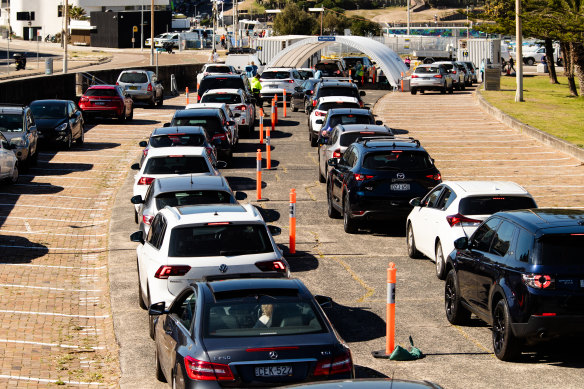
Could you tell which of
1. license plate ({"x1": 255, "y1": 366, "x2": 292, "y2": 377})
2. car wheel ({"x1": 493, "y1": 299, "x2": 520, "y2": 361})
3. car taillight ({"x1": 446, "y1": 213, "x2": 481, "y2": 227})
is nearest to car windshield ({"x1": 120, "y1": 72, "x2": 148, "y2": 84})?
car taillight ({"x1": 446, "y1": 213, "x2": 481, "y2": 227})

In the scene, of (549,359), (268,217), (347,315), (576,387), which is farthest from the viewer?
(268,217)

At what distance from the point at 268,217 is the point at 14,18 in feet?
477

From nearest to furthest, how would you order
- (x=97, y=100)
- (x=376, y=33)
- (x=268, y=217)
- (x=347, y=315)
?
(x=347, y=315), (x=268, y=217), (x=97, y=100), (x=376, y=33)

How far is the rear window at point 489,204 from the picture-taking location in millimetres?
15375

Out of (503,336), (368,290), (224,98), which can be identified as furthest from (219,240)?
(224,98)

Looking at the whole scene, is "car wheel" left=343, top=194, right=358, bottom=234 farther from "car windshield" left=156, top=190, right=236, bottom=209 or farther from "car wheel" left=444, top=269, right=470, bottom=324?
"car wheel" left=444, top=269, right=470, bottom=324

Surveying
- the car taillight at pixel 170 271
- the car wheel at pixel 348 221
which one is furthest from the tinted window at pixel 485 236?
the car wheel at pixel 348 221

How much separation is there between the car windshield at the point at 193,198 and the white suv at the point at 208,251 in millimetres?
3574

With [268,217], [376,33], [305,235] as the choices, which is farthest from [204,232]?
[376,33]

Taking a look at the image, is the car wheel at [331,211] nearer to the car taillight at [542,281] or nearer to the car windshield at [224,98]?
the car taillight at [542,281]

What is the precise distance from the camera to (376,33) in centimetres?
15512

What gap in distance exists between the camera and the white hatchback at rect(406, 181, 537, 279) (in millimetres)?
15383

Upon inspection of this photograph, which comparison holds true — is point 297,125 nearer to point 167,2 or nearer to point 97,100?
point 97,100

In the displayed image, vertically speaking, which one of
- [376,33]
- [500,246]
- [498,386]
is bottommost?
[498,386]
